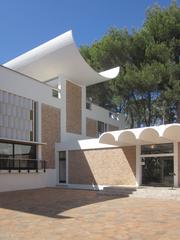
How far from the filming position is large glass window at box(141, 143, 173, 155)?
20.8m

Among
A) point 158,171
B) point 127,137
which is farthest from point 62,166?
point 158,171

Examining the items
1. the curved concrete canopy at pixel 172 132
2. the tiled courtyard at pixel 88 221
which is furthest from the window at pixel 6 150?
the curved concrete canopy at pixel 172 132

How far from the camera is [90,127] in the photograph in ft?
101

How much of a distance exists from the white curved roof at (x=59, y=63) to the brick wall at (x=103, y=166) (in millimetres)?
6047

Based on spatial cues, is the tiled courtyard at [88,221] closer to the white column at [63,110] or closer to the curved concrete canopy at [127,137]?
the curved concrete canopy at [127,137]

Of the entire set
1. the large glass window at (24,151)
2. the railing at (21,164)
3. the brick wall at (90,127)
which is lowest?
the railing at (21,164)

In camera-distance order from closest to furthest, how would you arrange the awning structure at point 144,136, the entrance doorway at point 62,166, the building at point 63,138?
the awning structure at point 144,136 → the building at point 63,138 → the entrance doorway at point 62,166

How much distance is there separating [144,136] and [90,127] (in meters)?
11.5

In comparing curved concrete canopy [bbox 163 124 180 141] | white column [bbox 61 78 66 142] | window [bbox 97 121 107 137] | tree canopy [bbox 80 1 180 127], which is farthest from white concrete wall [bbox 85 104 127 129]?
curved concrete canopy [bbox 163 124 180 141]

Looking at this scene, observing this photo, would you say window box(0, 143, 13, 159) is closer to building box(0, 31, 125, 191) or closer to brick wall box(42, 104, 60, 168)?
building box(0, 31, 125, 191)

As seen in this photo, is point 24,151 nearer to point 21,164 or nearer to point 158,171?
point 21,164

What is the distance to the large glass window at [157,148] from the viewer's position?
2078 centimetres

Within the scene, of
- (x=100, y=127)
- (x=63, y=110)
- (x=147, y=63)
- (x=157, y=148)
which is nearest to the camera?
(x=157, y=148)

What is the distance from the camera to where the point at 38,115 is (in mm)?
24891
